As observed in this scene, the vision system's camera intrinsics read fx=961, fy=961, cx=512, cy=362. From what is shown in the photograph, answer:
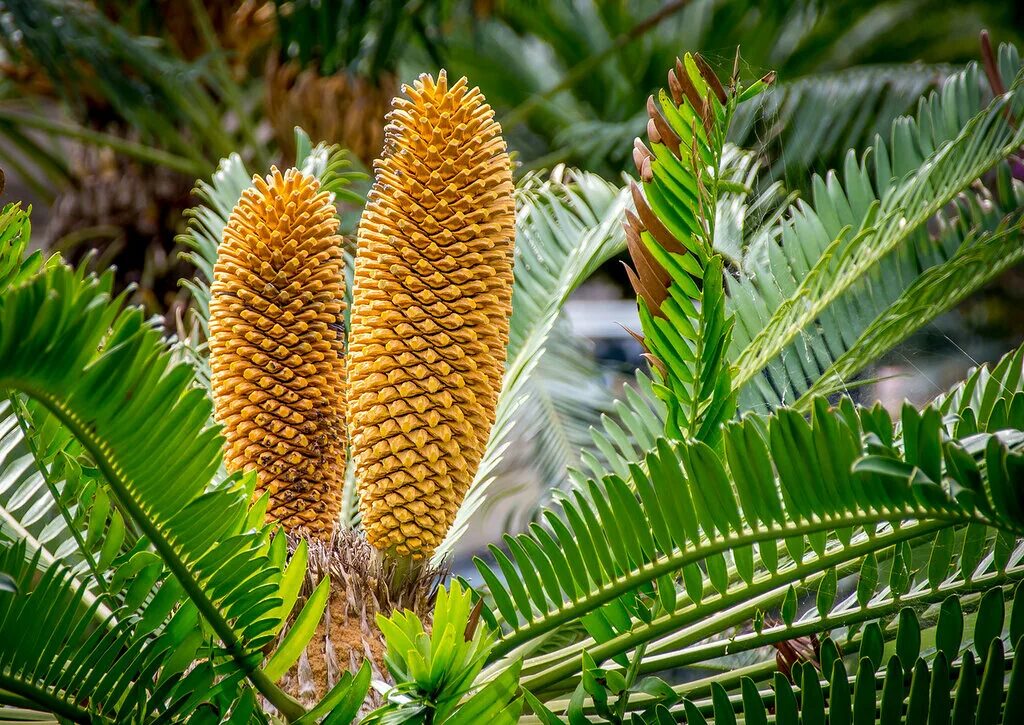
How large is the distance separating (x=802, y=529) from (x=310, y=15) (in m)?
2.27

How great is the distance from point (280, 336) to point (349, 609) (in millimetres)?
270

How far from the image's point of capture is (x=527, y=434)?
85.2 inches

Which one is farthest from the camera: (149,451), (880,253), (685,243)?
(880,253)

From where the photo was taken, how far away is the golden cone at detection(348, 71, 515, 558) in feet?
2.93

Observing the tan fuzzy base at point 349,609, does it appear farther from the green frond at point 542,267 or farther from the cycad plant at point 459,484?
the green frond at point 542,267

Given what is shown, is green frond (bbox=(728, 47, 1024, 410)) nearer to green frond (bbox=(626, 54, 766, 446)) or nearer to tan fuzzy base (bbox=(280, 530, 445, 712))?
green frond (bbox=(626, 54, 766, 446))

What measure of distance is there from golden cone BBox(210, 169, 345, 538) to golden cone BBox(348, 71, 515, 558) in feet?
0.17

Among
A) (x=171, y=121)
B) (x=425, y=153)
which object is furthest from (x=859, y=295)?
(x=171, y=121)

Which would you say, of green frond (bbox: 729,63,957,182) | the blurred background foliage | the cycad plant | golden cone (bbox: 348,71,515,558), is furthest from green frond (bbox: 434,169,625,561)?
green frond (bbox: 729,63,957,182)

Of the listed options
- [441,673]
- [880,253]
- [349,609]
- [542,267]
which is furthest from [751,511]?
[542,267]

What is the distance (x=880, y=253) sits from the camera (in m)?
1.15

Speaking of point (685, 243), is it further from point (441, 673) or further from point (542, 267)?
point (542, 267)

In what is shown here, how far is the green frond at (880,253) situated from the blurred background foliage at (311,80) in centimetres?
Answer: 46

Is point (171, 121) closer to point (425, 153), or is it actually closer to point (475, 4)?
point (475, 4)
